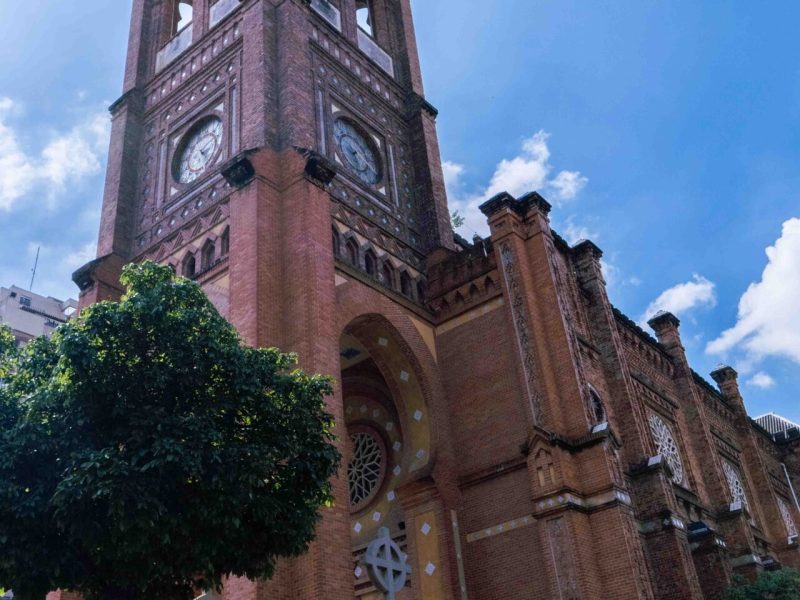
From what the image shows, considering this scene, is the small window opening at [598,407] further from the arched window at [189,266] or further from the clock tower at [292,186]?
the arched window at [189,266]

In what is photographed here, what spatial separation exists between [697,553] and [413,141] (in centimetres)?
1410

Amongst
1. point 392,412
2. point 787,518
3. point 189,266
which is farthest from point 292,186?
point 787,518

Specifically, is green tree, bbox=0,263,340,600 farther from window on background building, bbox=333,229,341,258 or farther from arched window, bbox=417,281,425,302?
arched window, bbox=417,281,425,302

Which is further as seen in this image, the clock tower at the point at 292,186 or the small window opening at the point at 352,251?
the small window opening at the point at 352,251

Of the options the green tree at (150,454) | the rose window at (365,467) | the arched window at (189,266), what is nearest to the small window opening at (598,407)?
the rose window at (365,467)

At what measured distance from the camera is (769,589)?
→ 19391 mm

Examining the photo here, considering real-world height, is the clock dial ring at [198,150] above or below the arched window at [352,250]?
above

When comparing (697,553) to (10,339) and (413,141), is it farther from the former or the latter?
(10,339)

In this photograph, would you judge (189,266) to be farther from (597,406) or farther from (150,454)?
(150,454)

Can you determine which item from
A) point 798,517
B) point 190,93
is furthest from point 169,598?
point 798,517

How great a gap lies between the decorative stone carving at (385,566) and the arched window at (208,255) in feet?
33.4

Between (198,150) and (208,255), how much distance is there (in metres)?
4.21

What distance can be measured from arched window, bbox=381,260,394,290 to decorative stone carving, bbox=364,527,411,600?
1046cm

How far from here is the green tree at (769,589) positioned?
62.7 ft
